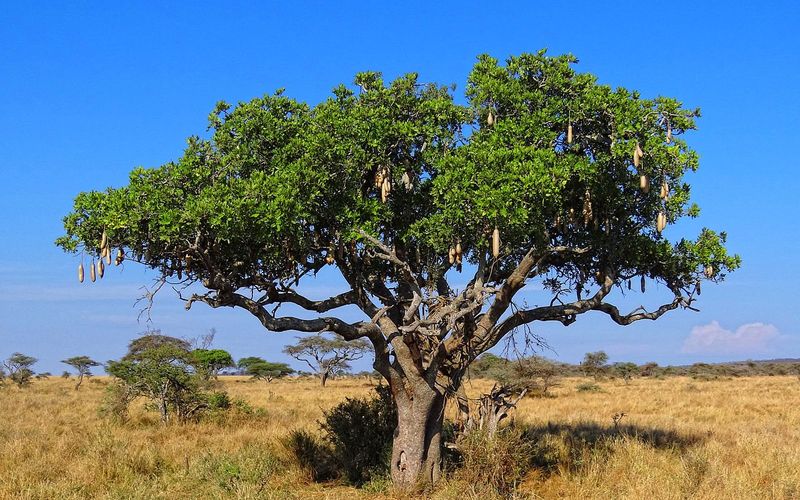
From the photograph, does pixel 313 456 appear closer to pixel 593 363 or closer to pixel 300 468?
pixel 300 468

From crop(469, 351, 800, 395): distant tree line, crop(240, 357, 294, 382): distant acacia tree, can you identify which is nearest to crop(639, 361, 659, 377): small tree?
crop(469, 351, 800, 395): distant tree line

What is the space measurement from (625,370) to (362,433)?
55.9 metres

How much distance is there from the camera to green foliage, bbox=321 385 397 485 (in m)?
14.7

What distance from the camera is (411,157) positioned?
1281 cm

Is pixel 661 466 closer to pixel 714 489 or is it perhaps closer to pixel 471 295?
pixel 714 489

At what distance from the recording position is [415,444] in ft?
43.0

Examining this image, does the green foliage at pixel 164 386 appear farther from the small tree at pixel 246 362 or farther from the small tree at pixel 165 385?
the small tree at pixel 246 362

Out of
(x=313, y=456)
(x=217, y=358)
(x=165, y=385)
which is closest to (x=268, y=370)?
(x=217, y=358)

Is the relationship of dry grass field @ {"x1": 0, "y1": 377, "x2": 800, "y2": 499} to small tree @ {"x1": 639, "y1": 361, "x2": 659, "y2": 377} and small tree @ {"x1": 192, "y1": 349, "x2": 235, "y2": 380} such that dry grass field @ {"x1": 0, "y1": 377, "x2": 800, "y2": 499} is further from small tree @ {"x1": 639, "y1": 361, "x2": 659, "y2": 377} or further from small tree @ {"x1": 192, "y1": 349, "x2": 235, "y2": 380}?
small tree @ {"x1": 639, "y1": 361, "x2": 659, "y2": 377}

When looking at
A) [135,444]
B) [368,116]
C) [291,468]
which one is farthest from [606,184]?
[135,444]

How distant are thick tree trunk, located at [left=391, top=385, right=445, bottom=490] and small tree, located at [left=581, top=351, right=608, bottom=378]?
56.3 metres

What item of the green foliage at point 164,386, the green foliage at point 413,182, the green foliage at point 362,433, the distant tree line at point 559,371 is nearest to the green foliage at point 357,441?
the green foliage at point 362,433

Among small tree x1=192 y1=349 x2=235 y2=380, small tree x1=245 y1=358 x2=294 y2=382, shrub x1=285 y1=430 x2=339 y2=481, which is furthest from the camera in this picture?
small tree x1=245 y1=358 x2=294 y2=382

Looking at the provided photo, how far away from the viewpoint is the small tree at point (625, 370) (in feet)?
212
